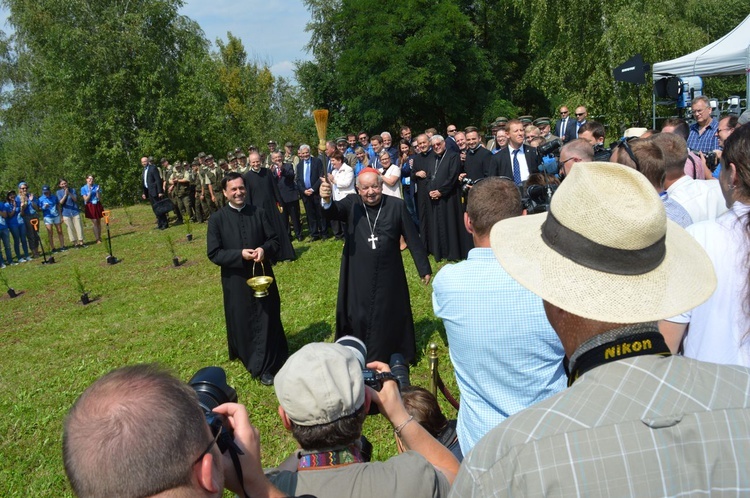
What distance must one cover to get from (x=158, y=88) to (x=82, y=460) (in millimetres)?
31539

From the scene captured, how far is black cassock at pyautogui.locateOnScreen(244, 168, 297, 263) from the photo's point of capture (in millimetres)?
12086

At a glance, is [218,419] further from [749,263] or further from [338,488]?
[749,263]

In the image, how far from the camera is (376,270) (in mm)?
6012

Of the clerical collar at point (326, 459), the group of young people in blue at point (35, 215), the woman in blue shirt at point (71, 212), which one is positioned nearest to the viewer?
the clerical collar at point (326, 459)

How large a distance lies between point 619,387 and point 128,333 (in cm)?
879

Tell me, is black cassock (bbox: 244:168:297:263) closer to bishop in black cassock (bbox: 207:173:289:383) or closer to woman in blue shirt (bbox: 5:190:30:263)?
bishop in black cassock (bbox: 207:173:289:383)

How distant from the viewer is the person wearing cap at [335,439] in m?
1.85

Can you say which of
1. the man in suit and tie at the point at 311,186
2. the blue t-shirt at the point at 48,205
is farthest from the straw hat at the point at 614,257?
the blue t-shirt at the point at 48,205

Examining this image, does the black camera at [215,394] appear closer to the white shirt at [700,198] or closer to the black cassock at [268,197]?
the white shirt at [700,198]

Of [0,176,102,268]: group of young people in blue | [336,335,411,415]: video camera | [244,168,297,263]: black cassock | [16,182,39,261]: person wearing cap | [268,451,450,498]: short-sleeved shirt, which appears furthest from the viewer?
[16,182,39,261]: person wearing cap

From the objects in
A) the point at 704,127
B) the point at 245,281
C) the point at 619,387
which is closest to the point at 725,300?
the point at 619,387

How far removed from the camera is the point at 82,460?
132 centimetres

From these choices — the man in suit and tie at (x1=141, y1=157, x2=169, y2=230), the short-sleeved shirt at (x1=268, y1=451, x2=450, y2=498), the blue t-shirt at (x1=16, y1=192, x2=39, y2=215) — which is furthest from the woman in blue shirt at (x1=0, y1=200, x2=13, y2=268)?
the short-sleeved shirt at (x1=268, y1=451, x2=450, y2=498)

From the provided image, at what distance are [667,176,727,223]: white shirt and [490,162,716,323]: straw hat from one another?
251 cm
